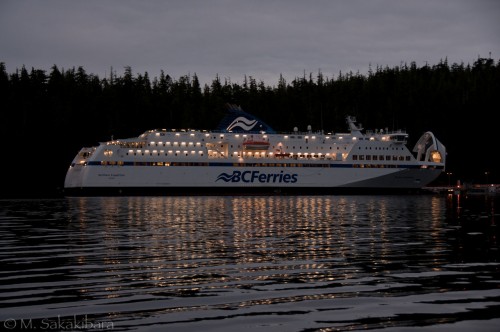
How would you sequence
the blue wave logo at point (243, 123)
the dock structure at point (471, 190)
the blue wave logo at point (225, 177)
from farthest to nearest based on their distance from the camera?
the dock structure at point (471, 190)
the blue wave logo at point (243, 123)
the blue wave logo at point (225, 177)

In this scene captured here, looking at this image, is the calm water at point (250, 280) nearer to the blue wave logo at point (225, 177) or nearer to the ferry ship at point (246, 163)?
the ferry ship at point (246, 163)

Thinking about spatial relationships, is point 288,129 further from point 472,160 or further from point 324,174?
point 324,174

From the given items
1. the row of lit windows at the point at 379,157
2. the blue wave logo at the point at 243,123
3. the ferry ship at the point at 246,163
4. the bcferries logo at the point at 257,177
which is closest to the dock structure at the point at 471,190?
the ferry ship at the point at 246,163

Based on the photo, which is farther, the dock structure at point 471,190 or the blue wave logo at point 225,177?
the dock structure at point 471,190

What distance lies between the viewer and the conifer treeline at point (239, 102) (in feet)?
294

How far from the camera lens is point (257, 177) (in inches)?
2292

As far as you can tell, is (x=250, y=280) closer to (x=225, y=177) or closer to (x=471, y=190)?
(x=225, y=177)

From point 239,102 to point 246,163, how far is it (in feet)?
210

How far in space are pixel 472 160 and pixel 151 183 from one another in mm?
48804

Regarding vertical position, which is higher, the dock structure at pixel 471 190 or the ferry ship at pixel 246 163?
the ferry ship at pixel 246 163

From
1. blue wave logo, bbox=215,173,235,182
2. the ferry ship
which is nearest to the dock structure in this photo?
the ferry ship

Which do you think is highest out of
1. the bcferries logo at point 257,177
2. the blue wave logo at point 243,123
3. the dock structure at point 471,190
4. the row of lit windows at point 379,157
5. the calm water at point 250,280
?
the blue wave logo at point 243,123

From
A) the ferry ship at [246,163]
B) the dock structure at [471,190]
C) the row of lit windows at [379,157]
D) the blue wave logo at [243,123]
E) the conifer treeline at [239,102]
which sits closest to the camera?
the ferry ship at [246,163]

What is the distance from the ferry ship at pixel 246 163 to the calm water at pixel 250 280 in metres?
35.1
